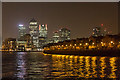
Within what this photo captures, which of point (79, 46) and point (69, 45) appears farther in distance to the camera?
point (69, 45)

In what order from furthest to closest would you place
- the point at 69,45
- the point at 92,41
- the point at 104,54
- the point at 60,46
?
the point at 60,46
the point at 69,45
the point at 92,41
the point at 104,54

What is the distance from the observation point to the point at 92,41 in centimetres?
14100

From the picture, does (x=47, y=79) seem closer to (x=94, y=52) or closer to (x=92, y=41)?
(x=94, y=52)

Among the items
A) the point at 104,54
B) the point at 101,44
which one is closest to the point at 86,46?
the point at 101,44

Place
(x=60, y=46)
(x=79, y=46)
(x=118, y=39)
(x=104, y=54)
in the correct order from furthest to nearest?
(x=60, y=46) → (x=79, y=46) → (x=118, y=39) → (x=104, y=54)

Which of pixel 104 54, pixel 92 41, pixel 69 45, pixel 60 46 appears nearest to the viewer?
pixel 104 54

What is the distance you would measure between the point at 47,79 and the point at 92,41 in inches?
4697

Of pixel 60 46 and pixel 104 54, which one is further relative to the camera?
pixel 60 46

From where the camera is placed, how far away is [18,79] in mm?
23562

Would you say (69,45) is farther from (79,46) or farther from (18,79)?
(18,79)

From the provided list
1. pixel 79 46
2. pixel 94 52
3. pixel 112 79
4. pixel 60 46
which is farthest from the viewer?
pixel 60 46

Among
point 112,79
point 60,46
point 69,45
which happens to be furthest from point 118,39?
point 112,79

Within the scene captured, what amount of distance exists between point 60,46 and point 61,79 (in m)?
155

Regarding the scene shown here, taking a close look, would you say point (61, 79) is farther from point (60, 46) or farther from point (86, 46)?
point (60, 46)
